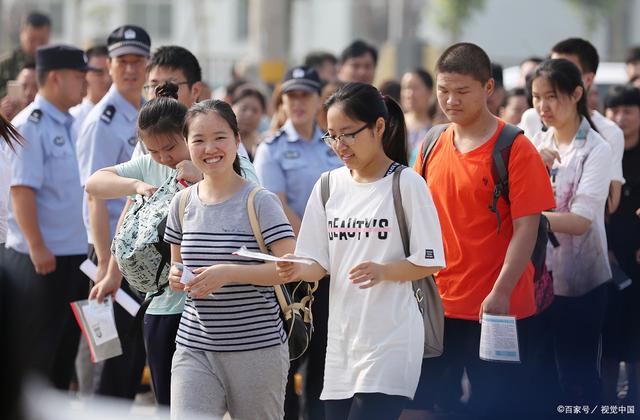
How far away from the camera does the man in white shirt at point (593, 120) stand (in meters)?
6.74

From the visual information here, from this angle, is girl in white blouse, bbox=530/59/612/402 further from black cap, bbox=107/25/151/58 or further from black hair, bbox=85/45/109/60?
black hair, bbox=85/45/109/60

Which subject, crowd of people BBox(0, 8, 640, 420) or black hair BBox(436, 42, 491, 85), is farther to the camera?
black hair BBox(436, 42, 491, 85)

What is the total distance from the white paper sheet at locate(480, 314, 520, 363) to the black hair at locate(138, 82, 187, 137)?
156 cm

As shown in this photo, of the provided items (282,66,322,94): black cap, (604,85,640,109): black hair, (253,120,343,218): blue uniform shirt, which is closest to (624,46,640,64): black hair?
(604,85,640,109): black hair

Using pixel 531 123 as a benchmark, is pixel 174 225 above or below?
below

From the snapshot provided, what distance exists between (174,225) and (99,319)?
146 cm

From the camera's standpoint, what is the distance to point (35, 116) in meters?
7.38

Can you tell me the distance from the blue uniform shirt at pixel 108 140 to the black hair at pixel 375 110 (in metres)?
2.06

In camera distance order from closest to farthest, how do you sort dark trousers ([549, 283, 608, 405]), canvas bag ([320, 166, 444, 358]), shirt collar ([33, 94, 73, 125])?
canvas bag ([320, 166, 444, 358]), dark trousers ([549, 283, 608, 405]), shirt collar ([33, 94, 73, 125])

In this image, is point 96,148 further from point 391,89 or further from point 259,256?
point 391,89

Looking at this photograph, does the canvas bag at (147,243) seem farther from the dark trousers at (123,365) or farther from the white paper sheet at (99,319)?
the dark trousers at (123,365)

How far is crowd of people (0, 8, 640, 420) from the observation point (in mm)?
4816

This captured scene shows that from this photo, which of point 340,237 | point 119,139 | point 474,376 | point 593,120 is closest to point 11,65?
point 119,139

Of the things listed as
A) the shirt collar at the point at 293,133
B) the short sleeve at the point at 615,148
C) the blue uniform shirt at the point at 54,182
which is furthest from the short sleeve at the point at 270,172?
the short sleeve at the point at 615,148
